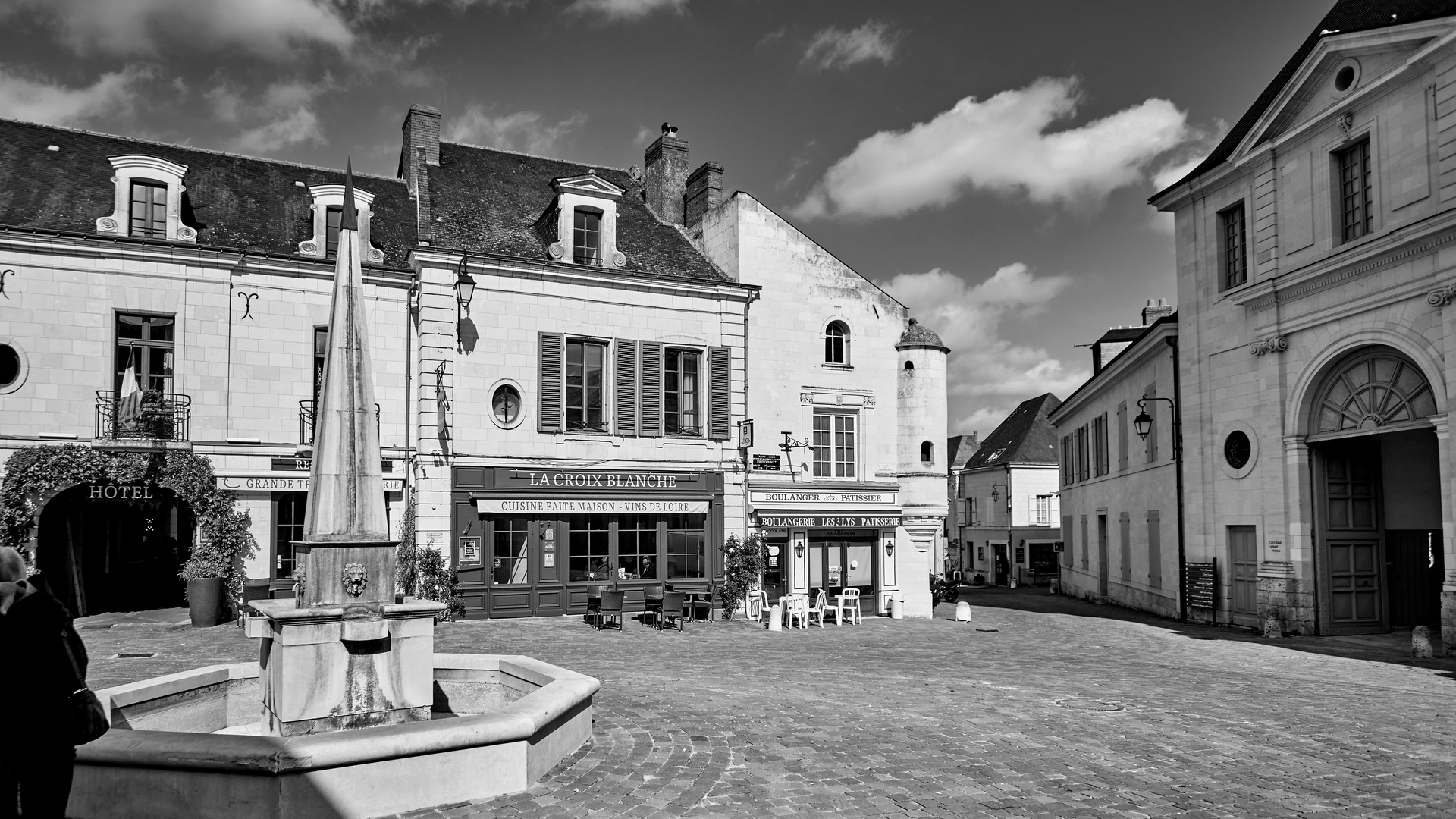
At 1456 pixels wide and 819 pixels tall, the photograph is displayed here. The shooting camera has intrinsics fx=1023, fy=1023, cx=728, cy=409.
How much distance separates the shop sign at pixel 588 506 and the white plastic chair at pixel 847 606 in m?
3.55

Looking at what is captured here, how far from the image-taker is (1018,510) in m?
47.4

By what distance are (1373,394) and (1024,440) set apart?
31591 mm

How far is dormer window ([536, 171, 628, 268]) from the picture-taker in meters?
22.1

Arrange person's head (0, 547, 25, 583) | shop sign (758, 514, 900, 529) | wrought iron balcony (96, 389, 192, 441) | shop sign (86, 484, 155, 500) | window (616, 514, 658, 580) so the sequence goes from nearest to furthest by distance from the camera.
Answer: person's head (0, 547, 25, 583), shop sign (86, 484, 155, 500), wrought iron balcony (96, 389, 192, 441), window (616, 514, 658, 580), shop sign (758, 514, 900, 529)

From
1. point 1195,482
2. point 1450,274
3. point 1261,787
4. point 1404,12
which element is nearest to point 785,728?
point 1261,787

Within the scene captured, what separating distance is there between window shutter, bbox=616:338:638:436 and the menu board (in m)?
12.1

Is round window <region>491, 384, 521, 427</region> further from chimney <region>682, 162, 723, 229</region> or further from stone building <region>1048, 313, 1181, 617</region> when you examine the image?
stone building <region>1048, 313, 1181, 617</region>

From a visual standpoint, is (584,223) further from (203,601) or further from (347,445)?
(347,445)

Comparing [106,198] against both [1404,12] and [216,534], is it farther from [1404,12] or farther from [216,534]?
[1404,12]

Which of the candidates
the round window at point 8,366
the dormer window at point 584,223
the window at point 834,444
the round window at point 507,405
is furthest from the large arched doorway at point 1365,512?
the round window at point 8,366

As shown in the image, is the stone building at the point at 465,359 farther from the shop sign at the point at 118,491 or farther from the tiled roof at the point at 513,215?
the shop sign at the point at 118,491

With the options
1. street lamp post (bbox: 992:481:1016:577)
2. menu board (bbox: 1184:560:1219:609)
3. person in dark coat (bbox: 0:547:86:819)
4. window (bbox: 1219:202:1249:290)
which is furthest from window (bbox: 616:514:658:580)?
street lamp post (bbox: 992:481:1016:577)

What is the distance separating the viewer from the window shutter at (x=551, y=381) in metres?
21.1

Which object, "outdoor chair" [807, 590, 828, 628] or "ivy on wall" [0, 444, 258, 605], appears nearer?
"ivy on wall" [0, 444, 258, 605]
